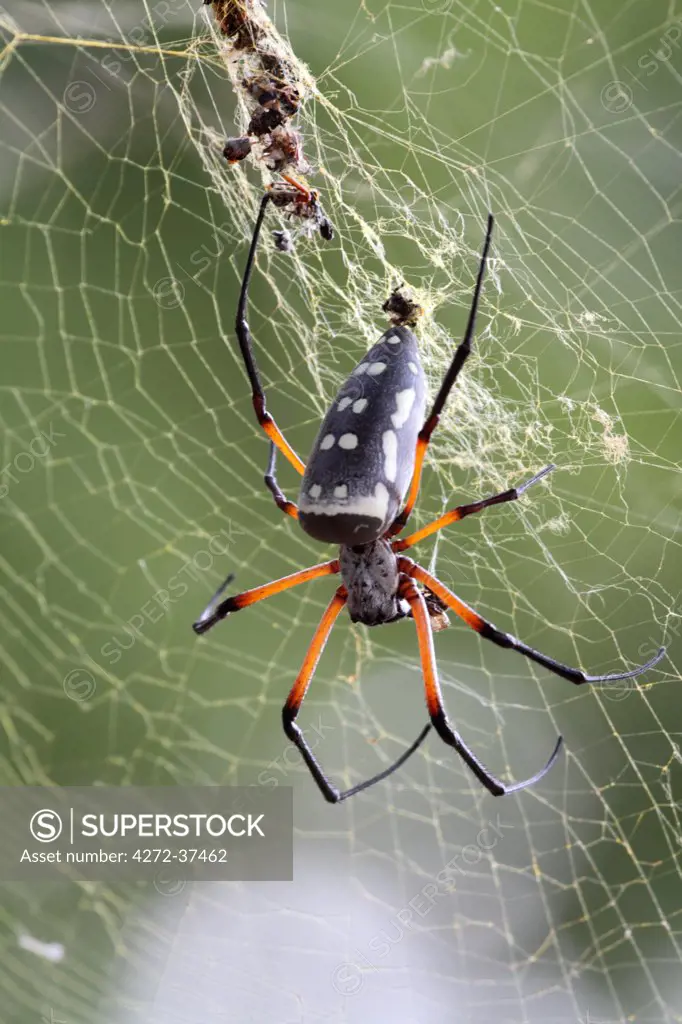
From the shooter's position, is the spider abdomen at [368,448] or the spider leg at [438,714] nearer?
the spider abdomen at [368,448]

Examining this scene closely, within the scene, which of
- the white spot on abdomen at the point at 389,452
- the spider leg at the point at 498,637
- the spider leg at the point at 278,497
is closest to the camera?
the white spot on abdomen at the point at 389,452

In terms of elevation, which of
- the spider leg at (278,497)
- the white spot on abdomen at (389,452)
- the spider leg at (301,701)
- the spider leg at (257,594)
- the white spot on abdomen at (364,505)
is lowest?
the spider leg at (301,701)

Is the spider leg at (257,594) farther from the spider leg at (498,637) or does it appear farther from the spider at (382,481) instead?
the spider leg at (498,637)

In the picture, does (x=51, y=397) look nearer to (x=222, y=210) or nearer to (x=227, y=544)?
(x=227, y=544)

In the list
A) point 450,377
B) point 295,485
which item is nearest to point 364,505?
point 450,377

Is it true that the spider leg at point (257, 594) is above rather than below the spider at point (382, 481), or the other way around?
below

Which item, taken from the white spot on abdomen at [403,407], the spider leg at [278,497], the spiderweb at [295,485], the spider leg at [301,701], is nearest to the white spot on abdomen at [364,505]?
the white spot on abdomen at [403,407]

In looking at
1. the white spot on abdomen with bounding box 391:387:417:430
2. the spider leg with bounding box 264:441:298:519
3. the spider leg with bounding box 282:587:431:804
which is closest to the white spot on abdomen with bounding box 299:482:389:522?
the white spot on abdomen with bounding box 391:387:417:430
